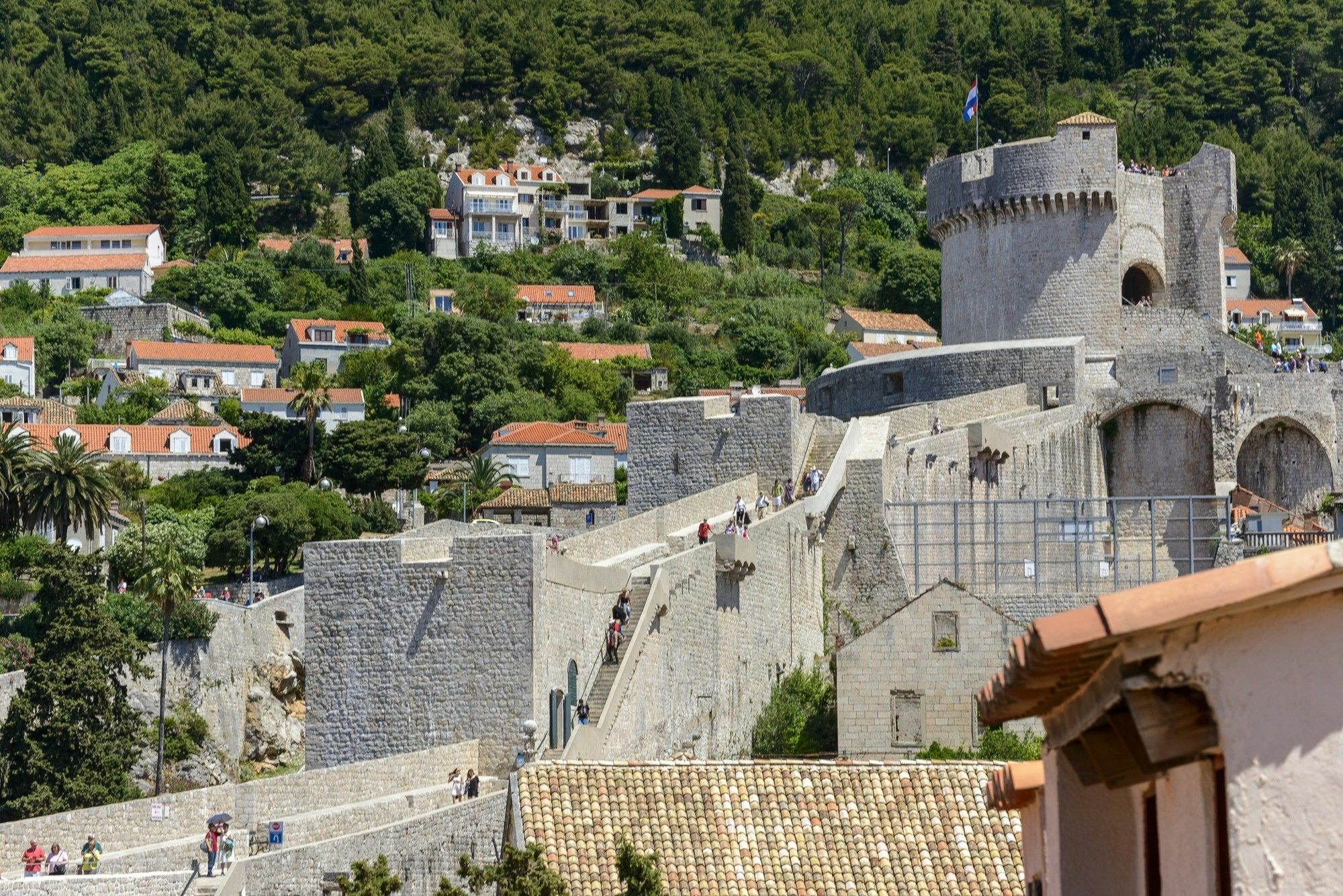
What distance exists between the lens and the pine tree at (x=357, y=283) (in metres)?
114

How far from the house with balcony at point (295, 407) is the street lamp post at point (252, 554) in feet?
62.2

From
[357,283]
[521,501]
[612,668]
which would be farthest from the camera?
[357,283]

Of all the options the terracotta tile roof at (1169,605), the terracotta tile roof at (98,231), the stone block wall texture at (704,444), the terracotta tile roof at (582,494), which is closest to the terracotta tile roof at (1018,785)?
the terracotta tile roof at (1169,605)

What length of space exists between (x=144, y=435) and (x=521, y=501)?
21168mm

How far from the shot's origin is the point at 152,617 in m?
54.8

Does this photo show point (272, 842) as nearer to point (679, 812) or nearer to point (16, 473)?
point (679, 812)

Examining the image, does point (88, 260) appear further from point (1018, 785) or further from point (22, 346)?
point (1018, 785)

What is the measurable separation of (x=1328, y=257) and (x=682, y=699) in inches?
3343

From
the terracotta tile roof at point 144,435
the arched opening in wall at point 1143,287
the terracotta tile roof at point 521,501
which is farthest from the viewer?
the terracotta tile roof at point 144,435

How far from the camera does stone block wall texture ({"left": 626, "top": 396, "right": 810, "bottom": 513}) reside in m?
39.5

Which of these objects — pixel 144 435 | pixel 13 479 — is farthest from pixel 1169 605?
pixel 144 435

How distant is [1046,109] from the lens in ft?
433

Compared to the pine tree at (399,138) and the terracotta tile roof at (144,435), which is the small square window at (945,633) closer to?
Result: the terracotta tile roof at (144,435)

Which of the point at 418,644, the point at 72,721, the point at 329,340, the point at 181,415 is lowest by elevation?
the point at 72,721
